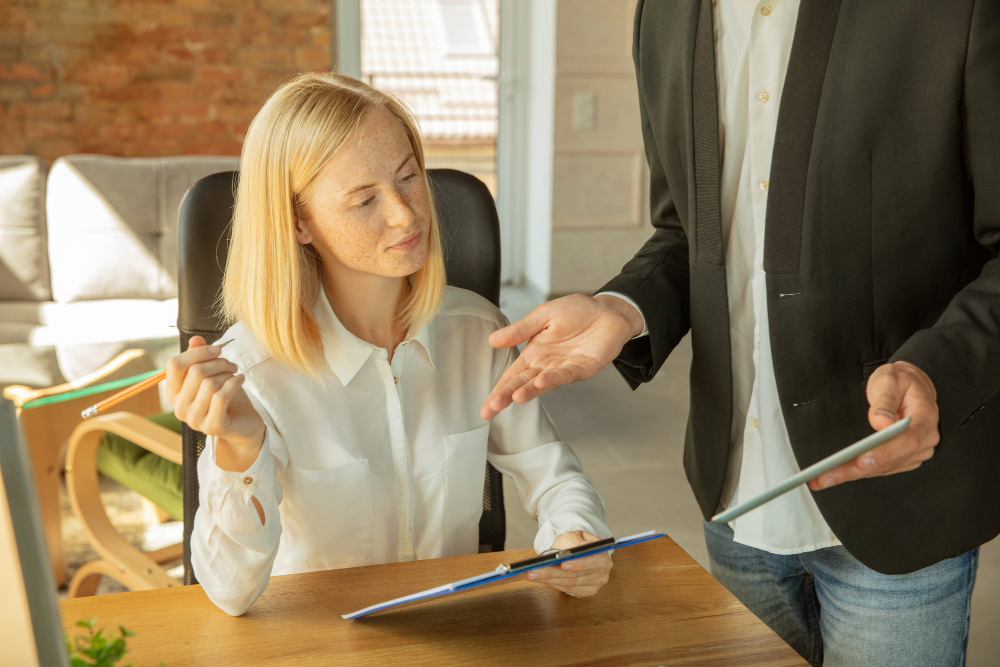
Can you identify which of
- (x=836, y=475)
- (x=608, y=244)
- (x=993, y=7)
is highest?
(x=993, y=7)

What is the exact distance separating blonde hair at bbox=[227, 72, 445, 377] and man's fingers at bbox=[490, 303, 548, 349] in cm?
31

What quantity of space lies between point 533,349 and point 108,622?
21.7 inches

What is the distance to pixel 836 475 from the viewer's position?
717 mm

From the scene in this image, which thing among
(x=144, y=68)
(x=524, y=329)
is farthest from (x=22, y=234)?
(x=524, y=329)

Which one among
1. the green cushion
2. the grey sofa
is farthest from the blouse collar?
the grey sofa

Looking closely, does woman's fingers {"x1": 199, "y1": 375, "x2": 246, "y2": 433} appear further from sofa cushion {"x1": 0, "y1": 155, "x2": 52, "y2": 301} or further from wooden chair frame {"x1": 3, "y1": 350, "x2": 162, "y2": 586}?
sofa cushion {"x1": 0, "y1": 155, "x2": 52, "y2": 301}

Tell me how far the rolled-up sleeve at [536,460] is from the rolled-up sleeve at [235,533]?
37 cm

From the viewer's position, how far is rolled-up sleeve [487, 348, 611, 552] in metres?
1.20

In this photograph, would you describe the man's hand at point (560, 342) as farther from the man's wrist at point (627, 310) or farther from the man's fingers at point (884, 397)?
the man's fingers at point (884, 397)

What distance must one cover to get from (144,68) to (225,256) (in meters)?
3.90

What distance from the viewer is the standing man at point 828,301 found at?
88 centimetres

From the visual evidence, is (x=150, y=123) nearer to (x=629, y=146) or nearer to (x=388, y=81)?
(x=388, y=81)

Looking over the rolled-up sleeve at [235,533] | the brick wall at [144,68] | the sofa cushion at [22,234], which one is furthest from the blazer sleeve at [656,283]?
the brick wall at [144,68]

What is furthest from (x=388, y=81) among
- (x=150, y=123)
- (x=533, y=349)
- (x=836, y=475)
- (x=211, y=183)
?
(x=836, y=475)
